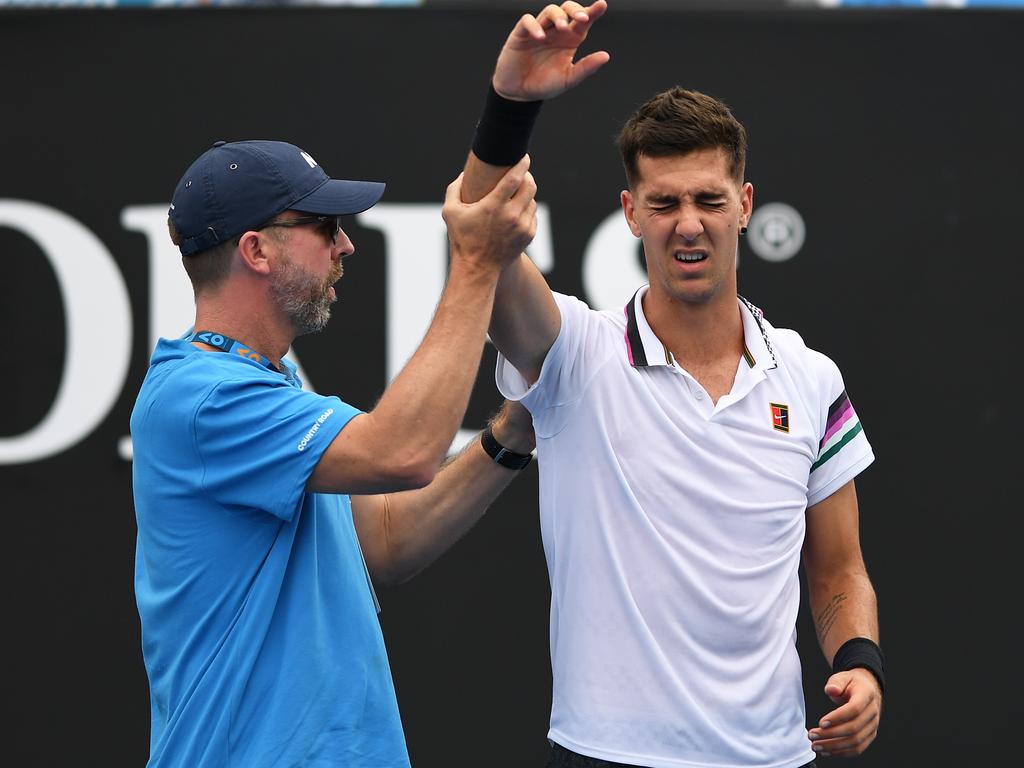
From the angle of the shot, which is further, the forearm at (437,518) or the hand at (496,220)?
the forearm at (437,518)

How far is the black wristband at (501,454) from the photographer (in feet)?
7.80

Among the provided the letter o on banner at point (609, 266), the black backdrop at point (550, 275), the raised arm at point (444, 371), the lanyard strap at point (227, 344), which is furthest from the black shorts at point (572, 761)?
the letter o on banner at point (609, 266)

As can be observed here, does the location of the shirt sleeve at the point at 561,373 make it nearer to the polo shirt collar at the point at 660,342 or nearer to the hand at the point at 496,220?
the polo shirt collar at the point at 660,342

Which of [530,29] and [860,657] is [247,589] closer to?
[530,29]

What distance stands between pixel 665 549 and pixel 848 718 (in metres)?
0.40

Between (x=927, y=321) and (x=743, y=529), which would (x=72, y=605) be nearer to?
(x=743, y=529)

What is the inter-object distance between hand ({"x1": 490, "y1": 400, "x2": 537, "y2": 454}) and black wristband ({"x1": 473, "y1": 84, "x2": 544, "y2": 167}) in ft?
2.13

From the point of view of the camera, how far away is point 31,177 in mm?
3633

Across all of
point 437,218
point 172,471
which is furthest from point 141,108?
point 172,471

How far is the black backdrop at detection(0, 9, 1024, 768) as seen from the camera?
3.60 meters

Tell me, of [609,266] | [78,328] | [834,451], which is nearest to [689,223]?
[834,451]

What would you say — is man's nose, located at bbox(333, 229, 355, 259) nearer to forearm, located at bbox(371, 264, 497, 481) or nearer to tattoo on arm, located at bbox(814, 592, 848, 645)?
forearm, located at bbox(371, 264, 497, 481)

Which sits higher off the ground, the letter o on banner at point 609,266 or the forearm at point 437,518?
the letter o on banner at point 609,266

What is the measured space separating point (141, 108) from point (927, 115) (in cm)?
220
